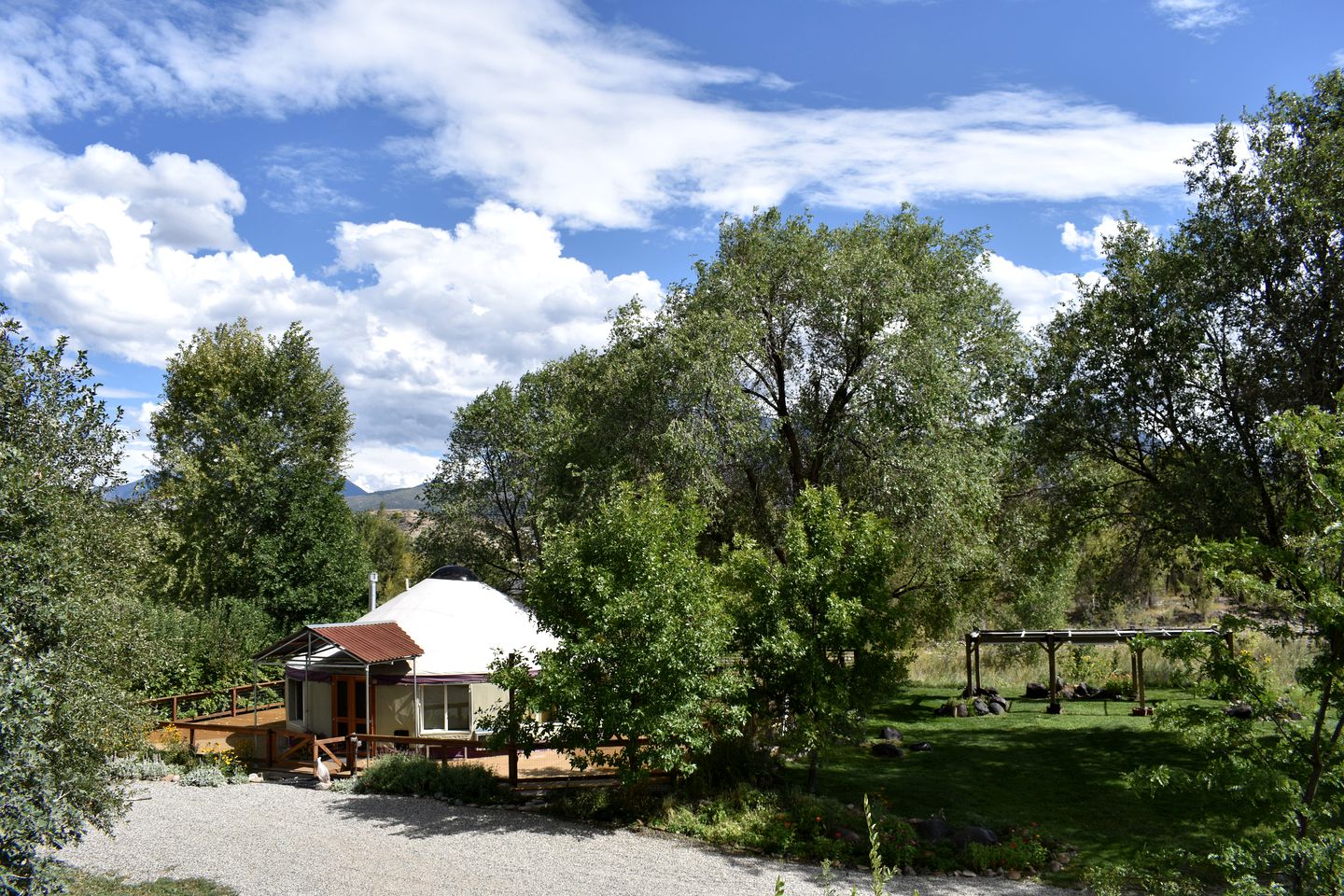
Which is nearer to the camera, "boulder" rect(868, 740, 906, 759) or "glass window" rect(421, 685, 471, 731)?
"boulder" rect(868, 740, 906, 759)

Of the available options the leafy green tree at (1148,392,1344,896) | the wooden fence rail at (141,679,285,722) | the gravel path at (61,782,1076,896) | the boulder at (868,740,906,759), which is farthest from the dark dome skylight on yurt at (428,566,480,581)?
the leafy green tree at (1148,392,1344,896)

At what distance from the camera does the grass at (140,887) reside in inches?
403

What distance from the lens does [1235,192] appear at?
15.6 metres

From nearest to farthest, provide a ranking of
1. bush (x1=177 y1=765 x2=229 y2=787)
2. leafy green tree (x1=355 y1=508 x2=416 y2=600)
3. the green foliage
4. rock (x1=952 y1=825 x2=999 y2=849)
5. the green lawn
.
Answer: rock (x1=952 y1=825 x2=999 y2=849)
the green lawn
the green foliage
bush (x1=177 y1=765 x2=229 y2=787)
leafy green tree (x1=355 y1=508 x2=416 y2=600)

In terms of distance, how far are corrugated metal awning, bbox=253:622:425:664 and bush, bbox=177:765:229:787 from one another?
9.67 feet

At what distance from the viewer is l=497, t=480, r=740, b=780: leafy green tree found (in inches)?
528

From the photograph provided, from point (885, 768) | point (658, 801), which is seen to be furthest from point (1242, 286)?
point (658, 801)

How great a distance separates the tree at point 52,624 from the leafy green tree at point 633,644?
5.72 metres

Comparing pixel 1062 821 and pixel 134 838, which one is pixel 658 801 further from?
pixel 134 838

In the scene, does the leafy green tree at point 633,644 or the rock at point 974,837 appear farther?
the leafy green tree at point 633,644

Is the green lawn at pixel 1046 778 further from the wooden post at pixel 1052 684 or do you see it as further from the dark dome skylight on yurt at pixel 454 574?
the dark dome skylight on yurt at pixel 454 574

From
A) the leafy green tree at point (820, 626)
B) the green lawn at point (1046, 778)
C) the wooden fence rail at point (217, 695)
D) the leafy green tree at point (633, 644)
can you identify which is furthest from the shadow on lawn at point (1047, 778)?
the wooden fence rail at point (217, 695)

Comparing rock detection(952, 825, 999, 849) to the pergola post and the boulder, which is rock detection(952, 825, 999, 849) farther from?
the pergola post

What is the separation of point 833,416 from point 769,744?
6921 millimetres
